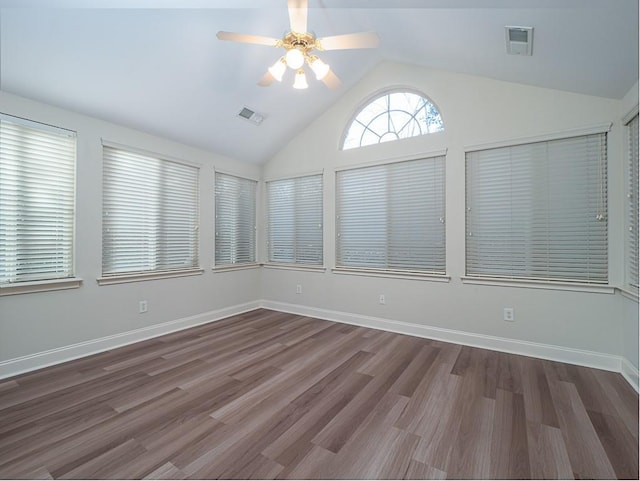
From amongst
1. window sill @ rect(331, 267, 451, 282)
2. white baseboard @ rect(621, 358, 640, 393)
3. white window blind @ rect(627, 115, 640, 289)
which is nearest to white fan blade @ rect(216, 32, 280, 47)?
window sill @ rect(331, 267, 451, 282)

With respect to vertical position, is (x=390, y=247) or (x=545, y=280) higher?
(x=390, y=247)

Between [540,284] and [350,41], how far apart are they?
280 cm

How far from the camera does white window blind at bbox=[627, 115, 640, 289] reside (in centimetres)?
232

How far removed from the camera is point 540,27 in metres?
2.04

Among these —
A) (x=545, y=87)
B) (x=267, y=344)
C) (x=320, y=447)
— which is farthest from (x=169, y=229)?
(x=545, y=87)

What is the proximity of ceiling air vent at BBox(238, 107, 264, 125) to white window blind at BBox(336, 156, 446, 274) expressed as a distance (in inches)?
50.8

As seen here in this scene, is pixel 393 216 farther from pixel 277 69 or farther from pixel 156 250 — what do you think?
pixel 156 250

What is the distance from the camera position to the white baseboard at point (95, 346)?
2.50m

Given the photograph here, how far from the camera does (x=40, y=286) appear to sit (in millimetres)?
2609

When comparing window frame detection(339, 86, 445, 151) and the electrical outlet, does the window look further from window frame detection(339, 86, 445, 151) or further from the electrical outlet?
the electrical outlet

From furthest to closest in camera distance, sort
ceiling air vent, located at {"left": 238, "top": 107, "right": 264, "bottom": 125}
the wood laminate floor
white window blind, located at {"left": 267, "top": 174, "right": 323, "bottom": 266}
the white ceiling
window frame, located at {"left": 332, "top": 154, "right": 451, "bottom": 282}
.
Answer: white window blind, located at {"left": 267, "top": 174, "right": 323, "bottom": 266}, ceiling air vent, located at {"left": 238, "top": 107, "right": 264, "bottom": 125}, window frame, located at {"left": 332, "top": 154, "right": 451, "bottom": 282}, the white ceiling, the wood laminate floor

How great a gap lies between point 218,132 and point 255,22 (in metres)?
1.50

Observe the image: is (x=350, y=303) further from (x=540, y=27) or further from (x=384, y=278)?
(x=540, y=27)

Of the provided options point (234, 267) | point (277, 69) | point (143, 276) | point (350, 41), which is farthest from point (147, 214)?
point (350, 41)
